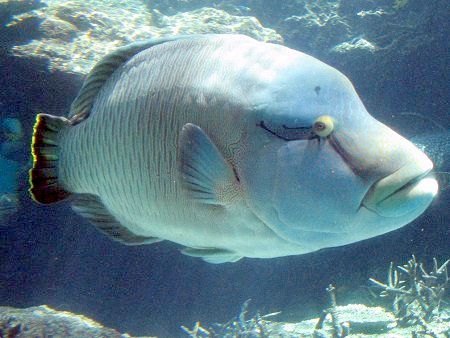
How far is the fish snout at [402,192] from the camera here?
0.98 metres

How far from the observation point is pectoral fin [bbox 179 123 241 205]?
41.2 inches

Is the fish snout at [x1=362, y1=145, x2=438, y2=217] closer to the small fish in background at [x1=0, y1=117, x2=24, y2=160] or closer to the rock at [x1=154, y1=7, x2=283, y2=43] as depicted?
the rock at [x1=154, y1=7, x2=283, y2=43]

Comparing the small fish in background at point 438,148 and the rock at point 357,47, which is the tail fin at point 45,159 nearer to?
the small fish in background at point 438,148

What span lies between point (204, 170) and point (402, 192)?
1.75 ft

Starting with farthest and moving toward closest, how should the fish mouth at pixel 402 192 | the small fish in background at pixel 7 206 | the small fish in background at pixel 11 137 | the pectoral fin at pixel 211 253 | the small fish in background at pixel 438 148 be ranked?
the small fish in background at pixel 438 148 → the small fish in background at pixel 11 137 → the small fish in background at pixel 7 206 → the pectoral fin at pixel 211 253 → the fish mouth at pixel 402 192

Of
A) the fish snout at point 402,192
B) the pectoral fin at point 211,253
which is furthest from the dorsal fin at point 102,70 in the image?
the fish snout at point 402,192

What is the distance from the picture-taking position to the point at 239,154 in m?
1.10

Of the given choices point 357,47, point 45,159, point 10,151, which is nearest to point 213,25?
point 357,47

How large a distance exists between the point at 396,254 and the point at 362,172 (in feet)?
26.6

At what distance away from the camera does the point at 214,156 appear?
105 centimetres

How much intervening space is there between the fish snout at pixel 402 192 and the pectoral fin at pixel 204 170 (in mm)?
376

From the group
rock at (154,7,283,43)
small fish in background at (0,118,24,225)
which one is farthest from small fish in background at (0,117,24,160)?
rock at (154,7,283,43)

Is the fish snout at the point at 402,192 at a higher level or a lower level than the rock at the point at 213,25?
higher

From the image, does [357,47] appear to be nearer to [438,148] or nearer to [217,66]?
[438,148]
